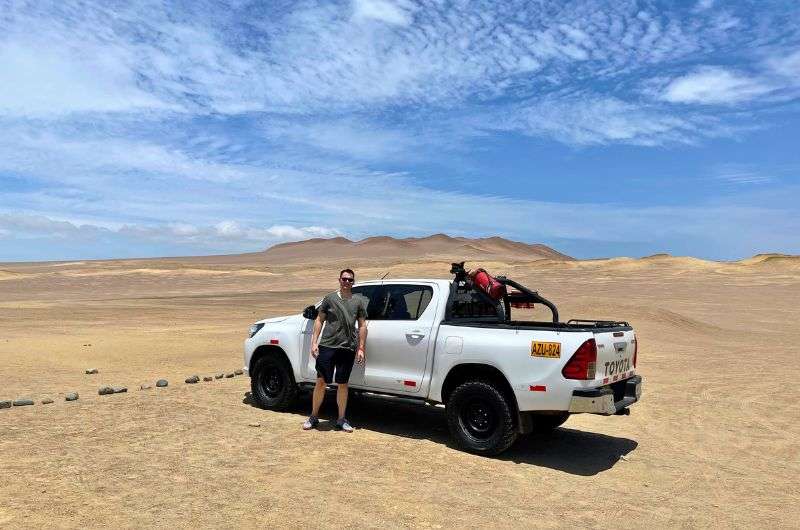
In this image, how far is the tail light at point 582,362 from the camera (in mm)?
6176

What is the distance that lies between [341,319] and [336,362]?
494 mm

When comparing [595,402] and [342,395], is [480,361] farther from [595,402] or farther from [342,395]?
[342,395]

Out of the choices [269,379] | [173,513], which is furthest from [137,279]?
[173,513]

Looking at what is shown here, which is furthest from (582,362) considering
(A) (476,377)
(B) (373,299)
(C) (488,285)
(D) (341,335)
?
(B) (373,299)

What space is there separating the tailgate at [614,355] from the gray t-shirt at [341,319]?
2599mm

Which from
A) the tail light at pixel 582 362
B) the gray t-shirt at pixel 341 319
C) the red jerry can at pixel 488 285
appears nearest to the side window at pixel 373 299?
the gray t-shirt at pixel 341 319

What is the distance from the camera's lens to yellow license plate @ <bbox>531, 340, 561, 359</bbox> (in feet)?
20.6

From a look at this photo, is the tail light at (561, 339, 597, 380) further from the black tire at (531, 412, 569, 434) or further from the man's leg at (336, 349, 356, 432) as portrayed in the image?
the man's leg at (336, 349, 356, 432)

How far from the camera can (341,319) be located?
7.44 meters

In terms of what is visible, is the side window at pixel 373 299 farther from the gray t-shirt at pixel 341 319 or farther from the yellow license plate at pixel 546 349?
the yellow license plate at pixel 546 349

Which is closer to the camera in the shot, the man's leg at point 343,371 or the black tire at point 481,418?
the black tire at point 481,418

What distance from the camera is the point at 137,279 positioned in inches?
2355

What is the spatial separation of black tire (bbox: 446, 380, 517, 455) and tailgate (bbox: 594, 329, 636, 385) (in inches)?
38.1

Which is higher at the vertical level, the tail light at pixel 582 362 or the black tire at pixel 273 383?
the tail light at pixel 582 362
